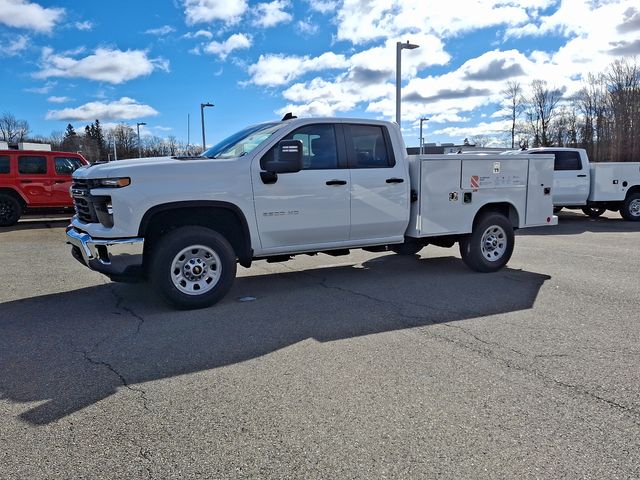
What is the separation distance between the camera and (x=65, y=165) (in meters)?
14.3

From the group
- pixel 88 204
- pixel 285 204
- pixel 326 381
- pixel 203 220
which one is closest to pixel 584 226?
pixel 285 204

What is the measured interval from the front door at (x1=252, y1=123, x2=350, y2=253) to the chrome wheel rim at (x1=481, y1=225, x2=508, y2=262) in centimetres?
241

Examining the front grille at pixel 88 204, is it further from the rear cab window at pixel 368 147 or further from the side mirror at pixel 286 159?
the rear cab window at pixel 368 147

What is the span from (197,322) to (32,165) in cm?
1130

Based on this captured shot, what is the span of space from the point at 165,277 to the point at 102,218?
891 mm

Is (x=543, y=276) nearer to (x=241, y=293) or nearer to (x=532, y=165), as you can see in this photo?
(x=532, y=165)

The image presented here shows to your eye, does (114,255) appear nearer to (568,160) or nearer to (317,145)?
(317,145)

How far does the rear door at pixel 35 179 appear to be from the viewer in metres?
13.7

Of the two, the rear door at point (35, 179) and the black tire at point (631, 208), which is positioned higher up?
the rear door at point (35, 179)

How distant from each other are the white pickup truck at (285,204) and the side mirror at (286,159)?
1cm

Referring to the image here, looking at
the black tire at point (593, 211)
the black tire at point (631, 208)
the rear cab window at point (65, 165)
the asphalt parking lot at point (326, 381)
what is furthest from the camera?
the black tire at point (593, 211)

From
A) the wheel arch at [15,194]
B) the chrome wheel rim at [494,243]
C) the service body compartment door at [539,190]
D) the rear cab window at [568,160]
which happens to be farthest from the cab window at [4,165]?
the rear cab window at [568,160]

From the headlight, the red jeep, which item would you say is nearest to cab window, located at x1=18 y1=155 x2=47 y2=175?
the red jeep

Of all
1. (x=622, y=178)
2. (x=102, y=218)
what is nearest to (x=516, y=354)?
(x=102, y=218)
